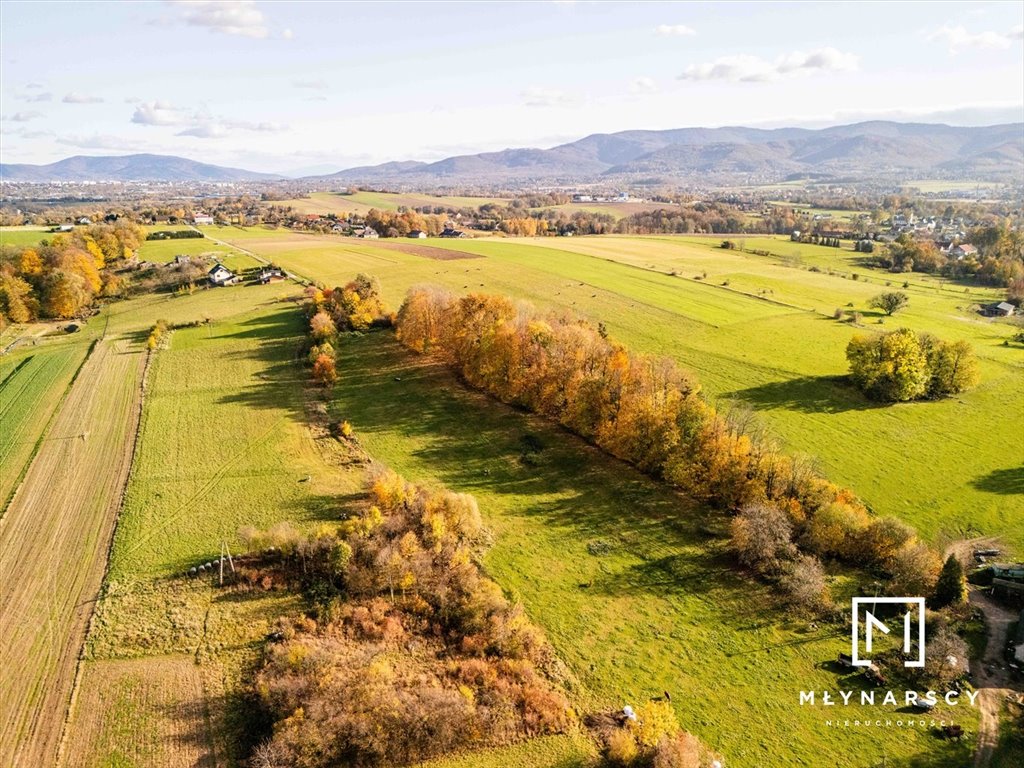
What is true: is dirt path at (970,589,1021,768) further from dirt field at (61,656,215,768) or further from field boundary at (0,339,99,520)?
field boundary at (0,339,99,520)

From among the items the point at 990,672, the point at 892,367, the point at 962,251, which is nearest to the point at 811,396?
the point at 892,367

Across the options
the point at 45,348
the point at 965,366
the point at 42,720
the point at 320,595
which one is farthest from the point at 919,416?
the point at 45,348

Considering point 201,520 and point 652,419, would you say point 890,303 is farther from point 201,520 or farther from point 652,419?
point 201,520

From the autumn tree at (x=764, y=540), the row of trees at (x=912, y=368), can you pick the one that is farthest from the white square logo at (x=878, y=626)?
the row of trees at (x=912, y=368)

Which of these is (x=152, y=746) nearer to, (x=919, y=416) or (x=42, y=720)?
(x=42, y=720)

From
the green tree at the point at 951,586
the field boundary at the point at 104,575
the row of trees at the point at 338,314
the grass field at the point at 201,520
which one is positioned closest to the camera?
the field boundary at the point at 104,575

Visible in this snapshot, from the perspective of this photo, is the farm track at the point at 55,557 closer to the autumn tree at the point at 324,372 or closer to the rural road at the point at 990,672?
the autumn tree at the point at 324,372
